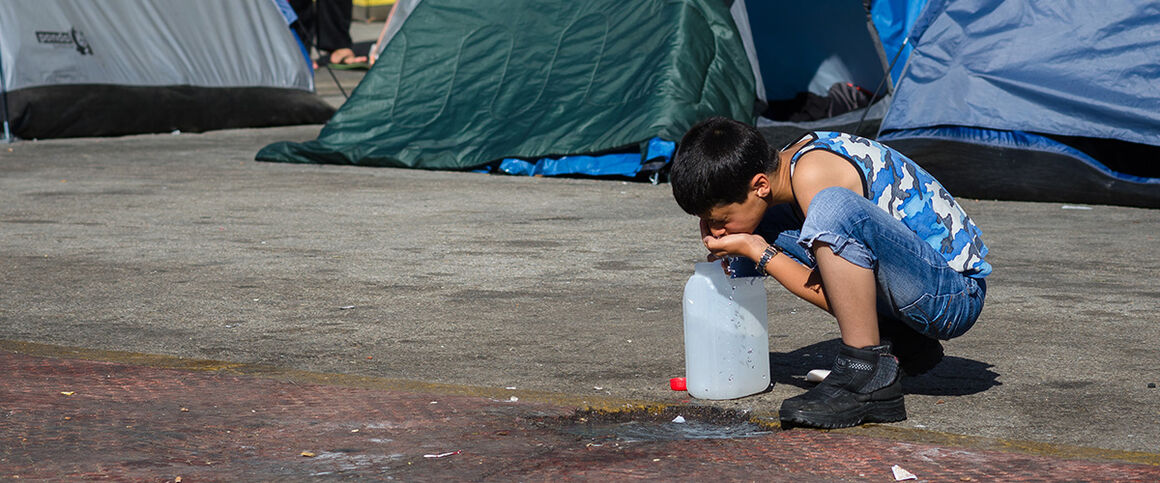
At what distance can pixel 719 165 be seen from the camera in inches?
123

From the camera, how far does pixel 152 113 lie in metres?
12.0

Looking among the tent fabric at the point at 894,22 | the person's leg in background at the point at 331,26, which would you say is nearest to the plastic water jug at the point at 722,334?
the tent fabric at the point at 894,22

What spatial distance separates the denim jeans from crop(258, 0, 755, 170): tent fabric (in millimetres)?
5299

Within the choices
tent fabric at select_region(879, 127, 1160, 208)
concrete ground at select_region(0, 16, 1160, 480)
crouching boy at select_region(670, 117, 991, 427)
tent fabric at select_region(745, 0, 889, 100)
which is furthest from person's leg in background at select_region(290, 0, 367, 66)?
crouching boy at select_region(670, 117, 991, 427)

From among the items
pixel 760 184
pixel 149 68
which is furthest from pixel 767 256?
pixel 149 68

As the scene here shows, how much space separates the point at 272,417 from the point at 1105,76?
5540mm

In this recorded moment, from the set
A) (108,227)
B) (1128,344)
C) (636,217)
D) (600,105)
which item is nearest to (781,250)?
(1128,344)

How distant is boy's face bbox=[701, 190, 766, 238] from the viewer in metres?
3.18

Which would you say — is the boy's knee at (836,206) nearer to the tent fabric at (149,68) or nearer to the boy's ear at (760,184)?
the boy's ear at (760,184)

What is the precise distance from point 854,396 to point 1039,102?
4.87 m

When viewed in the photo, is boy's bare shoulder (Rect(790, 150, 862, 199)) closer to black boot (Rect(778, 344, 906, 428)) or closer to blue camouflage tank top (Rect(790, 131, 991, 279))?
blue camouflage tank top (Rect(790, 131, 991, 279))

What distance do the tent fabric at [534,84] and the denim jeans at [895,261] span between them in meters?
5.30

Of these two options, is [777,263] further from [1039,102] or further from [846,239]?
[1039,102]

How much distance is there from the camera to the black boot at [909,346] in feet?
11.4
